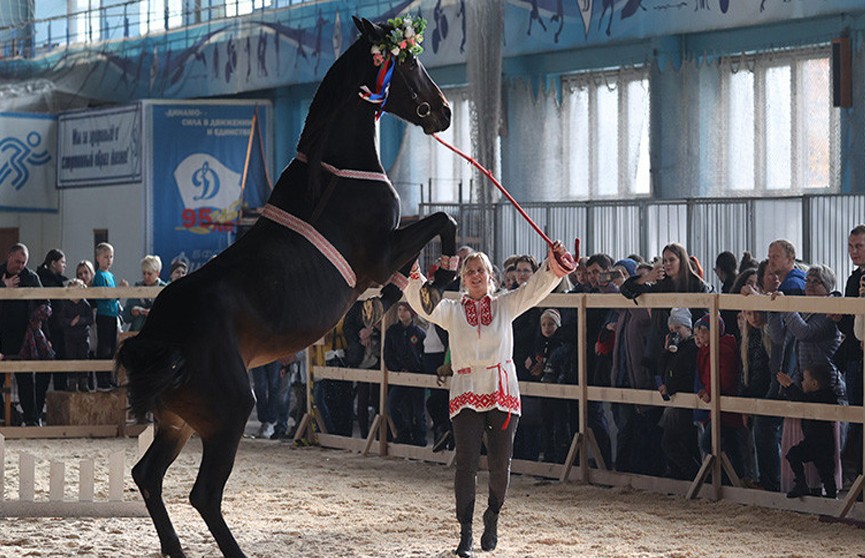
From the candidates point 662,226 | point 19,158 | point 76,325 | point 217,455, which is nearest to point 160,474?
point 217,455

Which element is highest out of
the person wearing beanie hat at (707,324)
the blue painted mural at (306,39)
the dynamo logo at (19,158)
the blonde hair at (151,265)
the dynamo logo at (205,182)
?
the blue painted mural at (306,39)

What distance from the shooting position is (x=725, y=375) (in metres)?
9.09

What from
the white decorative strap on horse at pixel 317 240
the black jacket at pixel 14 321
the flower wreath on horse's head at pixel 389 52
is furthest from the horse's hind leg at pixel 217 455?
the black jacket at pixel 14 321

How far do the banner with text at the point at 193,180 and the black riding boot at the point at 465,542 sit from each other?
47.0ft

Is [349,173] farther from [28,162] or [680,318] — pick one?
[28,162]

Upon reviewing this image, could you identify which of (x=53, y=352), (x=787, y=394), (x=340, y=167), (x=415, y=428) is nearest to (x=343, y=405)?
(x=415, y=428)

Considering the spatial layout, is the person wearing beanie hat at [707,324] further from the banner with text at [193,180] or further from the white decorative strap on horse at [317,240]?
the banner with text at [193,180]

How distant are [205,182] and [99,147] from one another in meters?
2.27

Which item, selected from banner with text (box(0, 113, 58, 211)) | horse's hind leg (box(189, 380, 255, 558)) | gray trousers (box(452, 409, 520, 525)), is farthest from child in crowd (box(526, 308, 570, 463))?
banner with text (box(0, 113, 58, 211))

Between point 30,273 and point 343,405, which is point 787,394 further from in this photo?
point 30,273

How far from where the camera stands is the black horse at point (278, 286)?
638 cm

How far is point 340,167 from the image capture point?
6.66 m

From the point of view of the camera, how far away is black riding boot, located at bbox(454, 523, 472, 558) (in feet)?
23.4

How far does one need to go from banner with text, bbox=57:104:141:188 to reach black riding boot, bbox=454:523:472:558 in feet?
49.5
